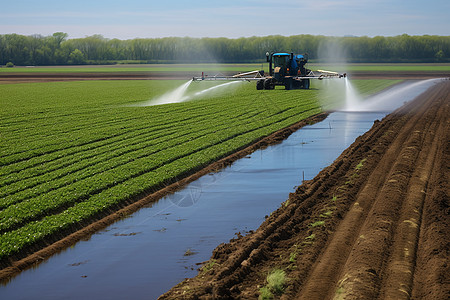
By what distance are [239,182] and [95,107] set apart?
2697 cm

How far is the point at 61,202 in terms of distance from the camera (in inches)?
593

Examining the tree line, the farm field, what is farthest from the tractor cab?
the tree line

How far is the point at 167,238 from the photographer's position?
13047 mm

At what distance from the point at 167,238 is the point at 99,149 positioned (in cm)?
1101

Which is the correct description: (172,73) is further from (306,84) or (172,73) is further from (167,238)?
(167,238)

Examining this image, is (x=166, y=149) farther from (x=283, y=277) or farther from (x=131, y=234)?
(x=283, y=277)

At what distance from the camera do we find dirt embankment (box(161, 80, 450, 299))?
9.38 m

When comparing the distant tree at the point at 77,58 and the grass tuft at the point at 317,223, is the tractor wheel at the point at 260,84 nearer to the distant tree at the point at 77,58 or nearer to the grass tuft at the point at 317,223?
the grass tuft at the point at 317,223

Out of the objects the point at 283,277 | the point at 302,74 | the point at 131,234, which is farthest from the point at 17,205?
the point at 302,74

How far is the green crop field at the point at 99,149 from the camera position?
1445 centimetres

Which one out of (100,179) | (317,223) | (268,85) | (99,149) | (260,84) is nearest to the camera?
(317,223)

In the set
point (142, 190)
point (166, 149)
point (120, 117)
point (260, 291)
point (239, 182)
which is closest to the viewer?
point (260, 291)

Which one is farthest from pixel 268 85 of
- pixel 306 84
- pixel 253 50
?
pixel 253 50

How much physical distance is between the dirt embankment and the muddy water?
64 centimetres
